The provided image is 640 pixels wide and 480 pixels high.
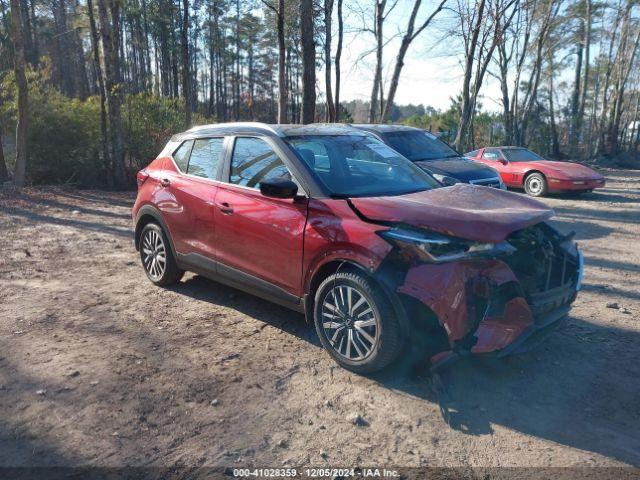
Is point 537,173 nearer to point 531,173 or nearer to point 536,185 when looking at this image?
point 531,173

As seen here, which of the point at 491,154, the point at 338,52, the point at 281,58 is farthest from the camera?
the point at 338,52

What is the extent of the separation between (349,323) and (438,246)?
2.84ft

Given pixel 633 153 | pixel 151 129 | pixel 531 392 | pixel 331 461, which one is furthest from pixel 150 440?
pixel 633 153

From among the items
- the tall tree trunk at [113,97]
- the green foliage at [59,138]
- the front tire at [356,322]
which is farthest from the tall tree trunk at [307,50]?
the front tire at [356,322]

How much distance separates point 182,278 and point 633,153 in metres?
34.9

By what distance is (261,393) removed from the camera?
11.8ft

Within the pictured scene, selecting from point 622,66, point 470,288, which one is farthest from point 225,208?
point 622,66

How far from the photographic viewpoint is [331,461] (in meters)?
2.87

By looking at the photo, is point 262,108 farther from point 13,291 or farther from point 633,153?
point 13,291

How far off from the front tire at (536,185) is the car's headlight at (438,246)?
11.1m

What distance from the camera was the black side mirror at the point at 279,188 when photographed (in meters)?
3.96

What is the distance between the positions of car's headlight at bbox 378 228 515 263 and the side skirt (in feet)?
3.46

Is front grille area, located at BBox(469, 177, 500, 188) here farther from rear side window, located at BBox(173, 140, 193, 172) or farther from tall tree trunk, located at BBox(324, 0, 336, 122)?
tall tree trunk, located at BBox(324, 0, 336, 122)

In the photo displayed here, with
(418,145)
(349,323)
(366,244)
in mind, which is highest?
(418,145)
